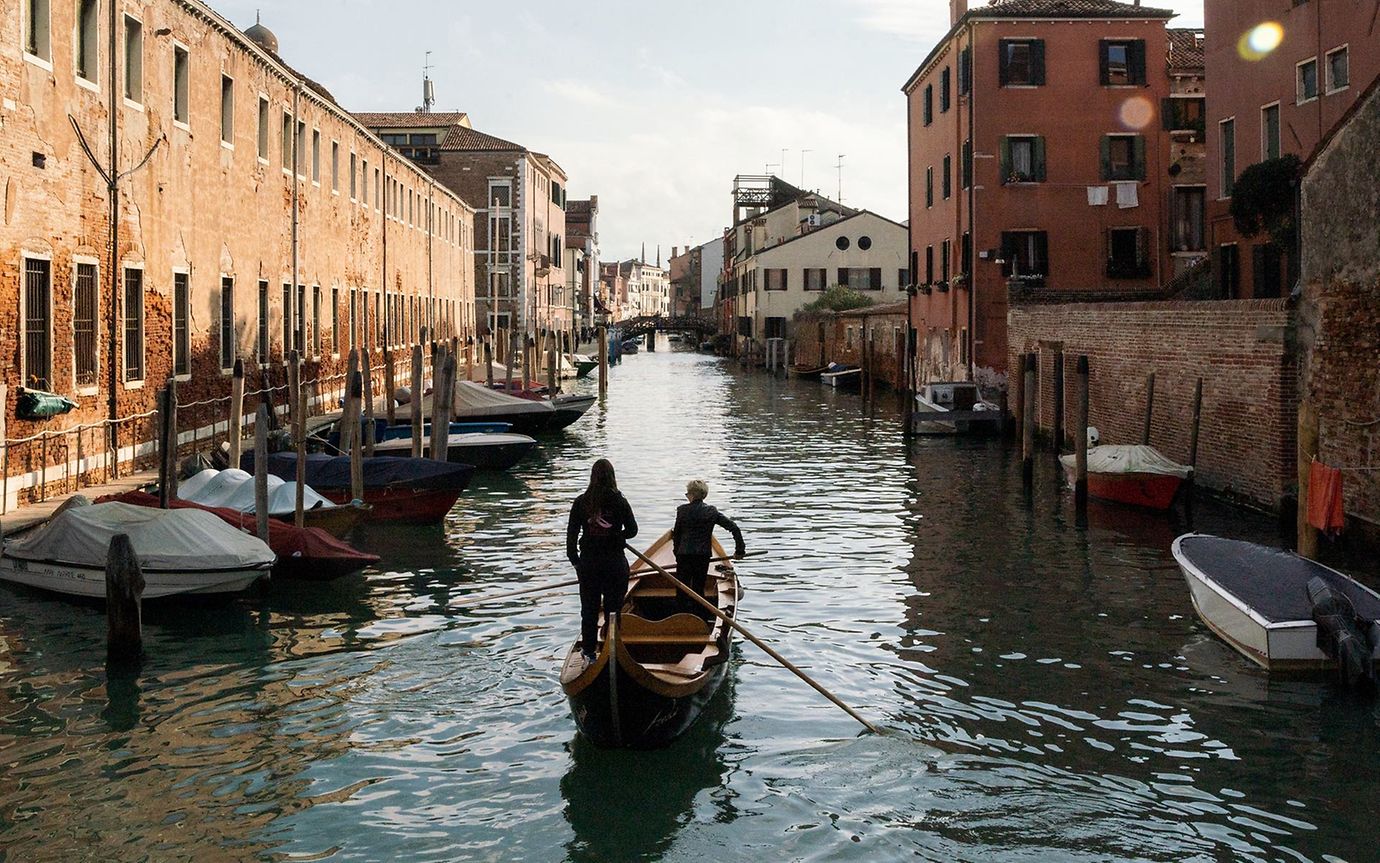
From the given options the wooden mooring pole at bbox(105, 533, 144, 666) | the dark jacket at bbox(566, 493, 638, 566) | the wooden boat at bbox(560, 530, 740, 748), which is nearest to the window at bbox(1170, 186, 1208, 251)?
the wooden boat at bbox(560, 530, 740, 748)

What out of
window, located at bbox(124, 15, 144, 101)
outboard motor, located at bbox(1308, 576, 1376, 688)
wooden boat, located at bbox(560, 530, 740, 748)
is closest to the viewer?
wooden boat, located at bbox(560, 530, 740, 748)

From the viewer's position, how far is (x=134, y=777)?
25.8ft

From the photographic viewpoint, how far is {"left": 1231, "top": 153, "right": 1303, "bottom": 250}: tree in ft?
71.5

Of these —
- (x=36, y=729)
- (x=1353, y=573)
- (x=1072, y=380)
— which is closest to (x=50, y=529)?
(x=36, y=729)

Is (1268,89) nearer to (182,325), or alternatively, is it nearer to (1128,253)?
(1128,253)

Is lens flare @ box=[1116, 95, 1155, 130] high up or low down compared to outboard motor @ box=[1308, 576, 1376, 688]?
up

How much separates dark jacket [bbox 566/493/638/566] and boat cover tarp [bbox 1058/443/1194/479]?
10.7 meters

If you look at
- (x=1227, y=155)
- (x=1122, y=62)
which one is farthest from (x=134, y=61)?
(x=1122, y=62)

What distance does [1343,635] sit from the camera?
9586 millimetres

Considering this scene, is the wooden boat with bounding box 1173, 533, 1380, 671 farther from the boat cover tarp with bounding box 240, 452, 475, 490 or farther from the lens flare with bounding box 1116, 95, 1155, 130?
the lens flare with bounding box 1116, 95, 1155, 130

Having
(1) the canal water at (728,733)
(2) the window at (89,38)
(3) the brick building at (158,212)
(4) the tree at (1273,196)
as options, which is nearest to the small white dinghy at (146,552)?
(1) the canal water at (728,733)

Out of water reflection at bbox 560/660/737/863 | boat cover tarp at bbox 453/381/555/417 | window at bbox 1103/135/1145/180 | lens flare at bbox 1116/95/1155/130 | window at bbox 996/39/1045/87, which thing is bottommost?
water reflection at bbox 560/660/737/863

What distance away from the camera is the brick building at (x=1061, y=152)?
108 ft

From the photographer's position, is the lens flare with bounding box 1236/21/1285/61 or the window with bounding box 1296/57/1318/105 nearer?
the window with bounding box 1296/57/1318/105
